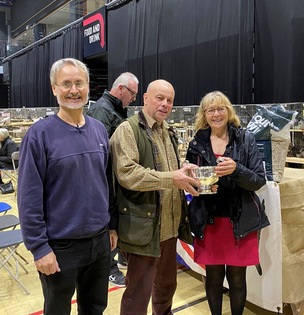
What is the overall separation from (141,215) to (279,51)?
4338 mm

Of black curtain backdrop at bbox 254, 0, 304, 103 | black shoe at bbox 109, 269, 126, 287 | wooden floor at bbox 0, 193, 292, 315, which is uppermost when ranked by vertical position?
black curtain backdrop at bbox 254, 0, 304, 103

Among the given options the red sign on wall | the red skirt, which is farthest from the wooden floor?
the red sign on wall

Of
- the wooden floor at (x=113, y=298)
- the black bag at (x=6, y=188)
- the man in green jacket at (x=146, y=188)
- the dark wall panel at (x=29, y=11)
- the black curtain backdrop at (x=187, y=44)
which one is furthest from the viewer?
the dark wall panel at (x=29, y=11)

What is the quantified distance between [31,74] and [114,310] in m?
12.9

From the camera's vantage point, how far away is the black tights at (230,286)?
208cm

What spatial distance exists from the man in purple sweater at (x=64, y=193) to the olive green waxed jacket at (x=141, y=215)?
0.18m

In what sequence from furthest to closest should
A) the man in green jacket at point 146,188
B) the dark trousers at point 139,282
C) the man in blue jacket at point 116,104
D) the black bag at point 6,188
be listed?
the black bag at point 6,188, the man in blue jacket at point 116,104, the dark trousers at point 139,282, the man in green jacket at point 146,188

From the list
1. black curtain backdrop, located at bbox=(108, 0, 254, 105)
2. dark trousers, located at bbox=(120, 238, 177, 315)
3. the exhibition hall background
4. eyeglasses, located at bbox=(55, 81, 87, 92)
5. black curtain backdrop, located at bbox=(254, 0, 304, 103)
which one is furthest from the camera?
black curtain backdrop, located at bbox=(108, 0, 254, 105)

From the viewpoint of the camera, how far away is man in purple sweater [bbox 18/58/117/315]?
145 cm

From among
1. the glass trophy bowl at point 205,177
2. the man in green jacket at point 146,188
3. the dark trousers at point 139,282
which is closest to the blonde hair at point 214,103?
the man in green jacket at point 146,188

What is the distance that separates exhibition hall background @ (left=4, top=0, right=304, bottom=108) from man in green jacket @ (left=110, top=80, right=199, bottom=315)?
12.6 ft

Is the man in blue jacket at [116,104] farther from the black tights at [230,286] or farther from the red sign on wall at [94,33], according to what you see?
the red sign on wall at [94,33]

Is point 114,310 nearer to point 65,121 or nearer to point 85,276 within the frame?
point 85,276

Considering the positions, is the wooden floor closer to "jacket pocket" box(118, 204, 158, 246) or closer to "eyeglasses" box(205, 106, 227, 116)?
"jacket pocket" box(118, 204, 158, 246)
